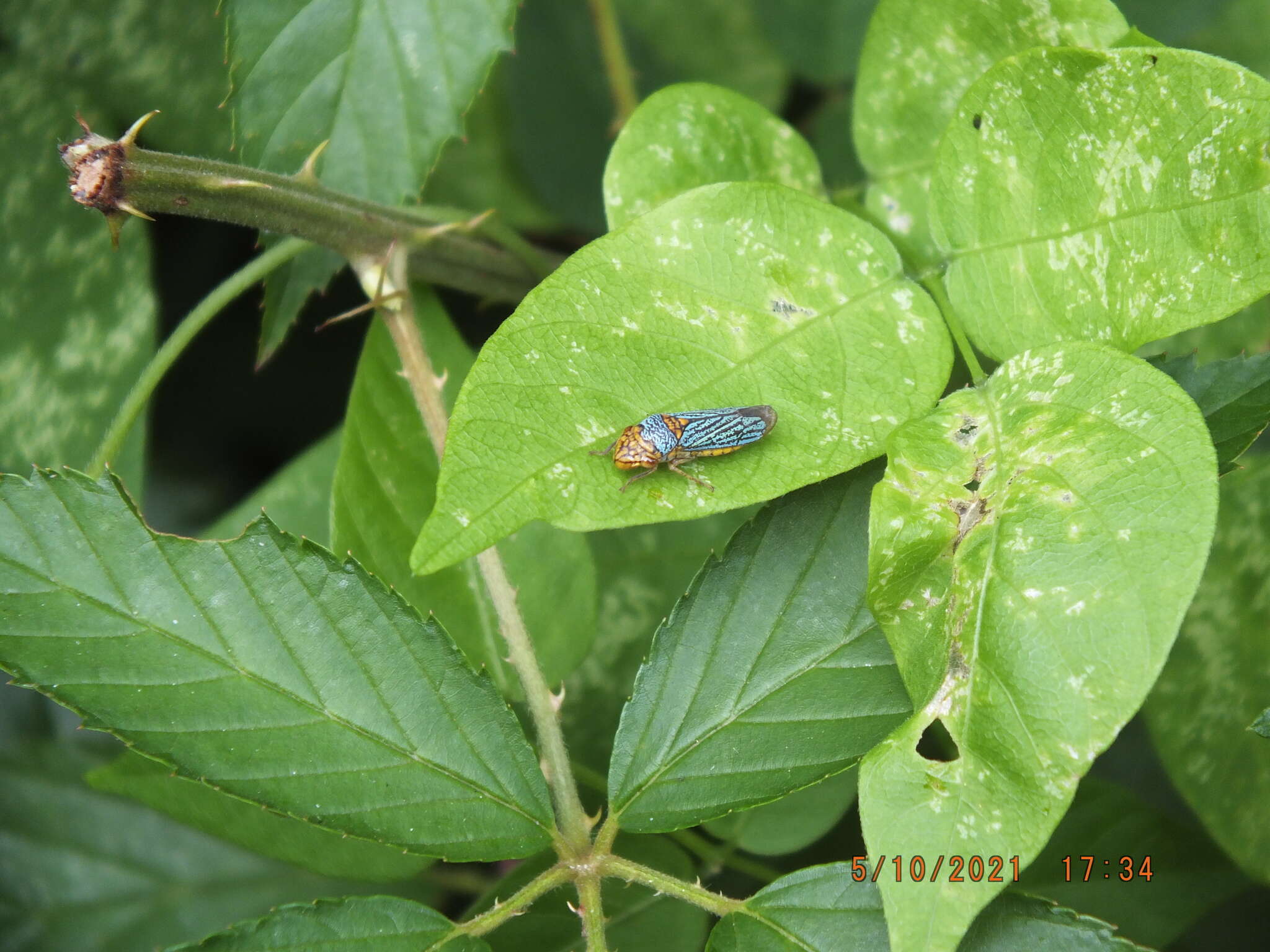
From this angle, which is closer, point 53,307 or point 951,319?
→ point 951,319

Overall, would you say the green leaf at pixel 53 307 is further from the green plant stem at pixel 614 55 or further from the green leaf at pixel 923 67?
the green leaf at pixel 923 67

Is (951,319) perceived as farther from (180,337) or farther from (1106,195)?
(180,337)

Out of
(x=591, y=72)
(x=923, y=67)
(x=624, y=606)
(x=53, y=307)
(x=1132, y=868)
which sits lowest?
(x=1132, y=868)

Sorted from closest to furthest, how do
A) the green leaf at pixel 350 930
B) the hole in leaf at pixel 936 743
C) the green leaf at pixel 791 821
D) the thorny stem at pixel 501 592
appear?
the green leaf at pixel 350 930 → the thorny stem at pixel 501 592 → the green leaf at pixel 791 821 → the hole in leaf at pixel 936 743

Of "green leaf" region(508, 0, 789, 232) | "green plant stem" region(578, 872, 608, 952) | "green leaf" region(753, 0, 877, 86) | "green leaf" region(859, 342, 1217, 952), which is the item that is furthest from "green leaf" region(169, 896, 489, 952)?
"green leaf" region(753, 0, 877, 86)

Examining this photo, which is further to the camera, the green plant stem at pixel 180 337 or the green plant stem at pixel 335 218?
the green plant stem at pixel 180 337

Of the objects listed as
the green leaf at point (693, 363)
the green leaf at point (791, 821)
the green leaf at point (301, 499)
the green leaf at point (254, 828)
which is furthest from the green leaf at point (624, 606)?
the green leaf at point (693, 363)

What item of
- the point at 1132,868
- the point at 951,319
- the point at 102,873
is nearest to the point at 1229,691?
the point at 1132,868
